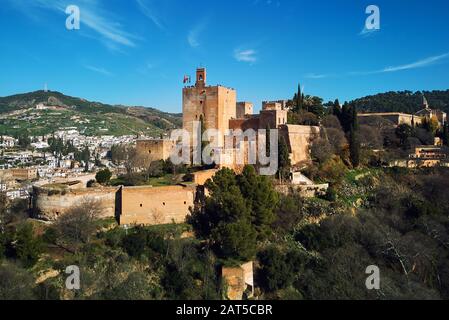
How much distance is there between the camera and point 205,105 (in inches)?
1124

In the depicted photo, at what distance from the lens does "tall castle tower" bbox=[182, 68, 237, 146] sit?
28.2 m

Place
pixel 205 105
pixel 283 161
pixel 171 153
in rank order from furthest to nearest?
pixel 205 105
pixel 171 153
pixel 283 161

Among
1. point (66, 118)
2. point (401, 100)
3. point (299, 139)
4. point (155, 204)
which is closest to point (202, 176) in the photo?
point (155, 204)

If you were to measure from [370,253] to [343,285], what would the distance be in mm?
3785

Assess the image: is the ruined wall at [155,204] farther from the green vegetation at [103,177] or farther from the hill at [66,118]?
the hill at [66,118]

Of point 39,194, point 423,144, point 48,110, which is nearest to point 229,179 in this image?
point 39,194

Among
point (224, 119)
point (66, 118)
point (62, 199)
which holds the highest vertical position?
point (66, 118)

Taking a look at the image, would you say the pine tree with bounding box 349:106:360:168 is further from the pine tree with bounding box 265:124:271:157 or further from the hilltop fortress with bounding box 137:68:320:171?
the pine tree with bounding box 265:124:271:157

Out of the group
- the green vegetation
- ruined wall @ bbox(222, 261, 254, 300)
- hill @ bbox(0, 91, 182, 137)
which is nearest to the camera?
ruined wall @ bbox(222, 261, 254, 300)

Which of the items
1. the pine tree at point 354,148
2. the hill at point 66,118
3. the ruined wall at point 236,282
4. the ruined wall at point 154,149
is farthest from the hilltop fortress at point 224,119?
the hill at point 66,118

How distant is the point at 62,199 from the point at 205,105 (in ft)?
39.5

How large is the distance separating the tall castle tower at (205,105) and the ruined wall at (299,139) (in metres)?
3.88

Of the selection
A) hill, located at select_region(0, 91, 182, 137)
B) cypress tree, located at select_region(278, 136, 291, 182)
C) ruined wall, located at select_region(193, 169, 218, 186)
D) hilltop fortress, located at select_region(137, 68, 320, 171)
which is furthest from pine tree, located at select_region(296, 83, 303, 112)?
hill, located at select_region(0, 91, 182, 137)

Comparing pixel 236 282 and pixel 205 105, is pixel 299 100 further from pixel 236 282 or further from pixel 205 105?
pixel 236 282
